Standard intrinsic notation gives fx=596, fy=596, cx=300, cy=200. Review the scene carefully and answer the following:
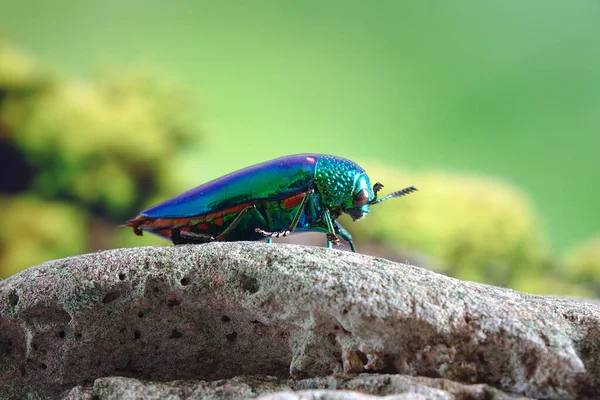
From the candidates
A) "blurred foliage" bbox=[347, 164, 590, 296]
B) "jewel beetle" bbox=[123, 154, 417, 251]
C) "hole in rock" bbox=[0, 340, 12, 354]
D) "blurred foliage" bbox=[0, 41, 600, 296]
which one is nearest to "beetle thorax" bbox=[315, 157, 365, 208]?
"jewel beetle" bbox=[123, 154, 417, 251]

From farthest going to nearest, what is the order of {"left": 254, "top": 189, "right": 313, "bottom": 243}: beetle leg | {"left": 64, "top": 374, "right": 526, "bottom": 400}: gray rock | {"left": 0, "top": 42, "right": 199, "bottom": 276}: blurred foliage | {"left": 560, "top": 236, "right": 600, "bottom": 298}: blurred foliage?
{"left": 560, "top": 236, "right": 600, "bottom": 298}: blurred foliage
{"left": 0, "top": 42, "right": 199, "bottom": 276}: blurred foliage
{"left": 254, "top": 189, "right": 313, "bottom": 243}: beetle leg
{"left": 64, "top": 374, "right": 526, "bottom": 400}: gray rock

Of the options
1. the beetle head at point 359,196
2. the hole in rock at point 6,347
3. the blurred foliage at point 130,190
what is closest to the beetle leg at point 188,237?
the beetle head at point 359,196

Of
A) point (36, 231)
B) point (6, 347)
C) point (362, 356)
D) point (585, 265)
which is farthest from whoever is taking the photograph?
point (585, 265)

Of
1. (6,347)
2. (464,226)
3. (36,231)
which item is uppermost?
(464,226)

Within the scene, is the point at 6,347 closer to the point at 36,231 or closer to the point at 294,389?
the point at 294,389

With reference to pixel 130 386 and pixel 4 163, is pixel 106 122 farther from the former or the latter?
pixel 130 386

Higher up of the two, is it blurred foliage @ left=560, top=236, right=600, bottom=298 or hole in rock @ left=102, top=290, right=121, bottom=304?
blurred foliage @ left=560, top=236, right=600, bottom=298

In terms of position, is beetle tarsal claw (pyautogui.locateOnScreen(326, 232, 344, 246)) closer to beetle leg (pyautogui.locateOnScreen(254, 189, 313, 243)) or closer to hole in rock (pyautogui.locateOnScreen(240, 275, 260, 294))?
beetle leg (pyautogui.locateOnScreen(254, 189, 313, 243))

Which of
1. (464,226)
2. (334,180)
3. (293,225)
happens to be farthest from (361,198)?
(464,226)

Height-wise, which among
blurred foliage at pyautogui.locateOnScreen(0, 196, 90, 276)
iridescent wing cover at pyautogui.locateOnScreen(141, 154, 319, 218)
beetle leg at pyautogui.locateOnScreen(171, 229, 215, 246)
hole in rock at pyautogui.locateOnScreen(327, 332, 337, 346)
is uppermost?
blurred foliage at pyautogui.locateOnScreen(0, 196, 90, 276)
